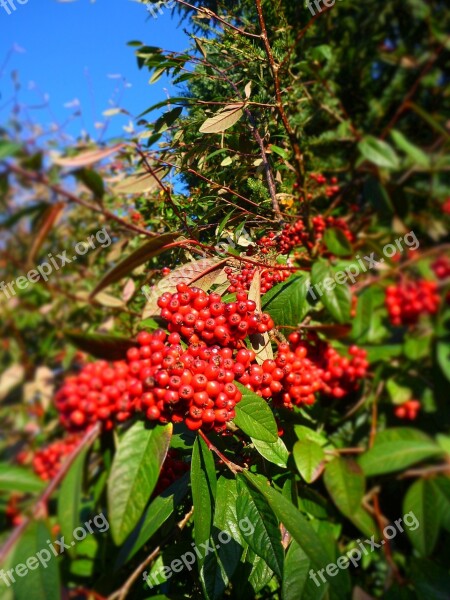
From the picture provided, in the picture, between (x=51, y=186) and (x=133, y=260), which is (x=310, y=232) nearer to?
(x=133, y=260)

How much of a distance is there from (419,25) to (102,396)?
33.7 inches

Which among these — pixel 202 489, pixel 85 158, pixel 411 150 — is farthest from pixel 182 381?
pixel 411 150

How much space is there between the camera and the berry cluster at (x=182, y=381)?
781mm

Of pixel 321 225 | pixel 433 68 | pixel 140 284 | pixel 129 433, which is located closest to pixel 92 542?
pixel 129 433

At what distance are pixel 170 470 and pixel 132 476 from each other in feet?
2.32

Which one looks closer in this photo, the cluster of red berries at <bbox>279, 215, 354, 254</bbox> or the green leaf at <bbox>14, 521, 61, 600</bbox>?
the green leaf at <bbox>14, 521, 61, 600</bbox>

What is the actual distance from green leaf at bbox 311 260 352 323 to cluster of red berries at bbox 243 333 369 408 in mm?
75

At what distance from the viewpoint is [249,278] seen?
1.40 meters

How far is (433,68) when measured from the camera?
2.05 feet

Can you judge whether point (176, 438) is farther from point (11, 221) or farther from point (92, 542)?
point (11, 221)

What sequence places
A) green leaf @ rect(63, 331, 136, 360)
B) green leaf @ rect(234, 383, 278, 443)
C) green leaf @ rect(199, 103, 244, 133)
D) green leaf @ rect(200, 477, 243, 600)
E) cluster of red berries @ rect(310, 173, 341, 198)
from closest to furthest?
green leaf @ rect(63, 331, 136, 360) < cluster of red berries @ rect(310, 173, 341, 198) < green leaf @ rect(234, 383, 278, 443) < green leaf @ rect(200, 477, 243, 600) < green leaf @ rect(199, 103, 244, 133)

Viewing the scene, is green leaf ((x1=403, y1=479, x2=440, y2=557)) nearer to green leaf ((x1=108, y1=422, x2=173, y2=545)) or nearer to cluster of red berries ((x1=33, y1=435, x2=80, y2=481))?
green leaf ((x1=108, y1=422, x2=173, y2=545))

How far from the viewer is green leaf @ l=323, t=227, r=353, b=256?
78 cm

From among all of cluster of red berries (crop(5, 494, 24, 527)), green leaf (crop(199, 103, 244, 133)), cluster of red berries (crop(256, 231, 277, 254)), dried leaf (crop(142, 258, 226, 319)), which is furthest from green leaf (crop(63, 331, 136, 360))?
green leaf (crop(199, 103, 244, 133))
